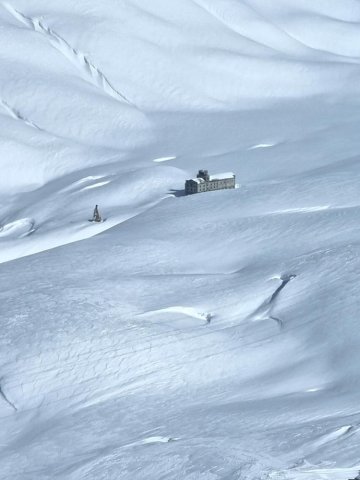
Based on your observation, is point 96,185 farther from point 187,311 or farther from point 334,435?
point 334,435

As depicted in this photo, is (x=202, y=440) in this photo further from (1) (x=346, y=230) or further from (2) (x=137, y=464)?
(1) (x=346, y=230)

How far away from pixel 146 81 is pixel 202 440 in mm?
38397

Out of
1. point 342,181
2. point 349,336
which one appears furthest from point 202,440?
point 342,181

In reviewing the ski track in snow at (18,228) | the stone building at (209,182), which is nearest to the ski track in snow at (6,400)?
the ski track in snow at (18,228)

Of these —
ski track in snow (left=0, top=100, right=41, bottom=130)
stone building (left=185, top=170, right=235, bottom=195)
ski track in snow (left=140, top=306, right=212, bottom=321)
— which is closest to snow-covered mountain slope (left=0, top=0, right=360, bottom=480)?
ski track in snow (left=140, top=306, right=212, bottom=321)

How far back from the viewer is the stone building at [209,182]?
4259cm

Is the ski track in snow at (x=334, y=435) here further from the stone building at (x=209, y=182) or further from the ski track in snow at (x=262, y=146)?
the ski track in snow at (x=262, y=146)

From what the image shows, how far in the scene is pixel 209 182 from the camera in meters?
42.7

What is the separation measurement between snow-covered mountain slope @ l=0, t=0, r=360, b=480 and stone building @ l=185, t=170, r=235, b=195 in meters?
0.78

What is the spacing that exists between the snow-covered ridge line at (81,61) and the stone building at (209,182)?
17.6 metres

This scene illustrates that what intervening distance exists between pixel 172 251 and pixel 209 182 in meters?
7.00

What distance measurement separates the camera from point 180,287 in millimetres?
33219

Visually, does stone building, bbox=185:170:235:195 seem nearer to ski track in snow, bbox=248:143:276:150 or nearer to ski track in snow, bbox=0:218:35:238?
ski track in snow, bbox=0:218:35:238

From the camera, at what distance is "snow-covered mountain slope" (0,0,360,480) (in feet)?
83.8
